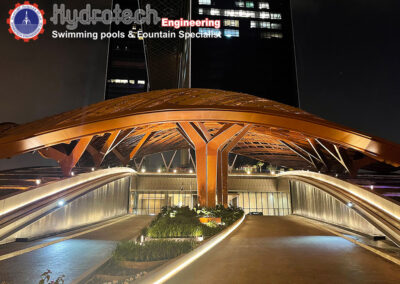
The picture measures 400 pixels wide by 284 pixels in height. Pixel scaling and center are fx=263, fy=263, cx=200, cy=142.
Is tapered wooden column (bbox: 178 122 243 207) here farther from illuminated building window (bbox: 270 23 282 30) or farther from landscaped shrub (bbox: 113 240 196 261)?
illuminated building window (bbox: 270 23 282 30)

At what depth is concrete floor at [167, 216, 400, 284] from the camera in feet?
20.6

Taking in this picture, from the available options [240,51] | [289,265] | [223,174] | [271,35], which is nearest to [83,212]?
[223,174]

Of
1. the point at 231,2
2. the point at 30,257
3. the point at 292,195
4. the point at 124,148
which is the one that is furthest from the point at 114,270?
the point at 231,2

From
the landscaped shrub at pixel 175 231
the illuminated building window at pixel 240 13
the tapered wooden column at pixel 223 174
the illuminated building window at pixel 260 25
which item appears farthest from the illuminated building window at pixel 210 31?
the landscaped shrub at pixel 175 231

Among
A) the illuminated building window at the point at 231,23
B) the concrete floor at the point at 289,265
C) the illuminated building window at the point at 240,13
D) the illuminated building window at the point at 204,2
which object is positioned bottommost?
the concrete floor at the point at 289,265

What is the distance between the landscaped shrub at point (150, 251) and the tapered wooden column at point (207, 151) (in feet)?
41.7

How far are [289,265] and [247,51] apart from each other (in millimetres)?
69033

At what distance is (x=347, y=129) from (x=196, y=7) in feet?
218

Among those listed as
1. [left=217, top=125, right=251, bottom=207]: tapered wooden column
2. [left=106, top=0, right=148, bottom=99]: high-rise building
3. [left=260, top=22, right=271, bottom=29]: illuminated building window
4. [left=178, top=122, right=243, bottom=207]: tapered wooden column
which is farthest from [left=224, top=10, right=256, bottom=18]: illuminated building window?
[left=178, top=122, right=243, bottom=207]: tapered wooden column

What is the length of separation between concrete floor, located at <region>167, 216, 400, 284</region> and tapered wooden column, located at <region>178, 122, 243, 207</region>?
1076 centimetres

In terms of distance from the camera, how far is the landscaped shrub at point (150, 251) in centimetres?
748

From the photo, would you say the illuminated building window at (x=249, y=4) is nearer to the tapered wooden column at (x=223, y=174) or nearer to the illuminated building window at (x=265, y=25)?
the illuminated building window at (x=265, y=25)

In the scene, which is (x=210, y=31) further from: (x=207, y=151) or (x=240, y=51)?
(x=207, y=151)

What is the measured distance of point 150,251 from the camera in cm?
766
